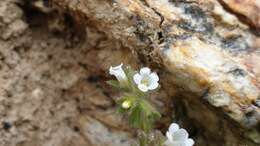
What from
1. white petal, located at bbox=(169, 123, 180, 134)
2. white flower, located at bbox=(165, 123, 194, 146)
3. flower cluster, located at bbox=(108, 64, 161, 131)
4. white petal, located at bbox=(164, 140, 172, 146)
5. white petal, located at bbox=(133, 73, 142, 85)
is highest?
white petal, located at bbox=(133, 73, 142, 85)

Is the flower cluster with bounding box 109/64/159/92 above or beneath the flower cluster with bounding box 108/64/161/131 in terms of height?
above

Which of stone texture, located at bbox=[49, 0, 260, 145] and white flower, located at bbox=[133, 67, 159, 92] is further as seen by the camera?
stone texture, located at bbox=[49, 0, 260, 145]

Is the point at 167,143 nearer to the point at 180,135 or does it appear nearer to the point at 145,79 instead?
the point at 180,135

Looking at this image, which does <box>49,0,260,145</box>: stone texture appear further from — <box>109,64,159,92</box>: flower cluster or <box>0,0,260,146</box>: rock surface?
<box>109,64,159,92</box>: flower cluster

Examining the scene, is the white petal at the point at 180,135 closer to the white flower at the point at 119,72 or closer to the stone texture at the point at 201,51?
the stone texture at the point at 201,51

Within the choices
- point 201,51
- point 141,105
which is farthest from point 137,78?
point 201,51

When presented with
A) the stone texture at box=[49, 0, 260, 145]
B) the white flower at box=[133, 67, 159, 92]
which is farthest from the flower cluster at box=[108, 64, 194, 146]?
the stone texture at box=[49, 0, 260, 145]
